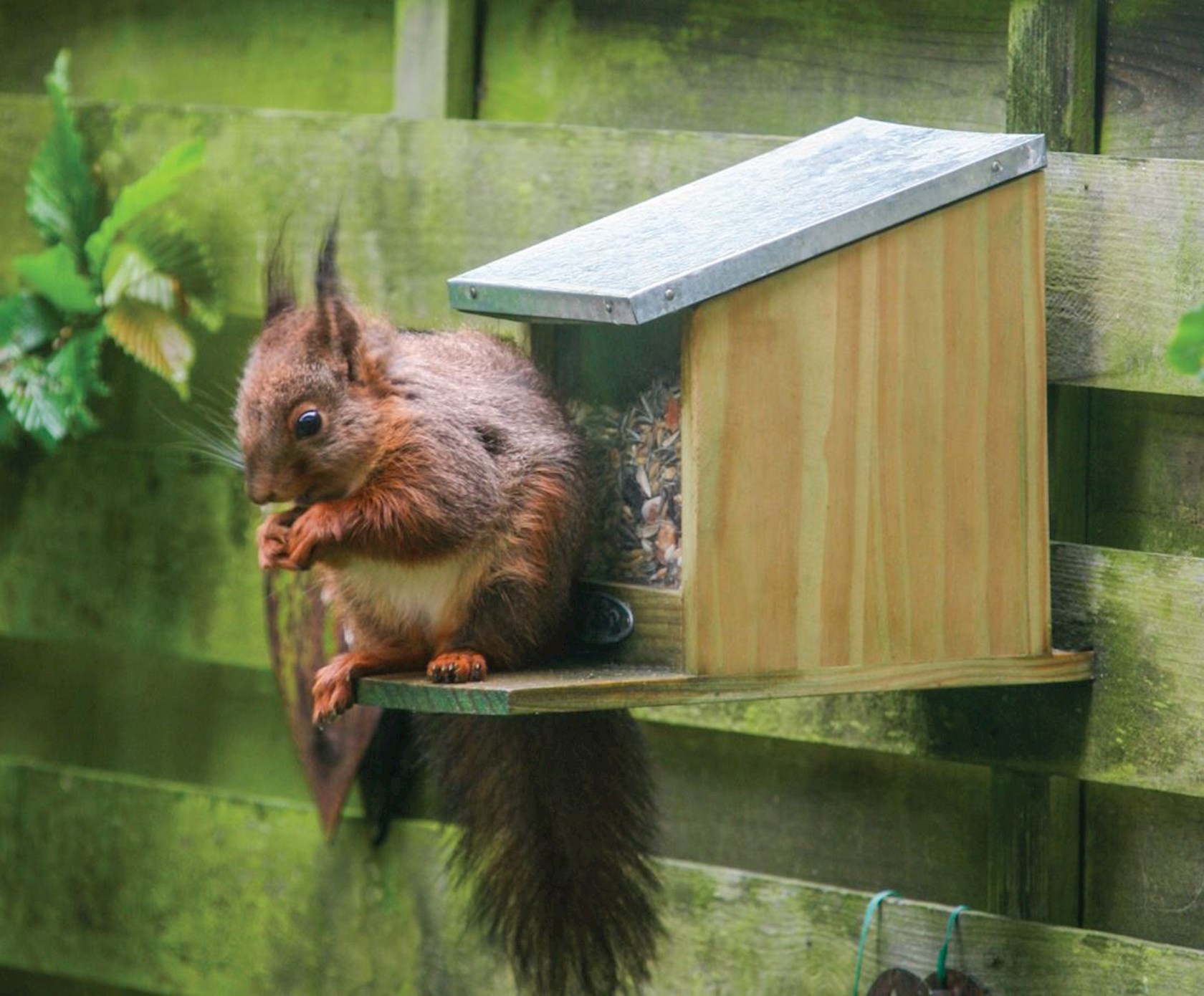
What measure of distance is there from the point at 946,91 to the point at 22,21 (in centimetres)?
164

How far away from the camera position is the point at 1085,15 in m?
2.17

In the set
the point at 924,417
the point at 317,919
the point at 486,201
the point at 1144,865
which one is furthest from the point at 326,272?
the point at 317,919

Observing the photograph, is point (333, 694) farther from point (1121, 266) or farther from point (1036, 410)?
point (1121, 266)

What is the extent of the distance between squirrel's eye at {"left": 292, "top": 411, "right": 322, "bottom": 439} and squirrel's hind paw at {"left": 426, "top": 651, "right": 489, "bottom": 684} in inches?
10.4

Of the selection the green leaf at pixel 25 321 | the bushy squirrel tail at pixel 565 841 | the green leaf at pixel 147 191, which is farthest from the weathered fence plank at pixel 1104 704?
the green leaf at pixel 25 321

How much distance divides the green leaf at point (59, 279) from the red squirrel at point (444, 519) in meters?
0.81

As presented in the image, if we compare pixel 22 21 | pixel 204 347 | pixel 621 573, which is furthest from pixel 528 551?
pixel 22 21

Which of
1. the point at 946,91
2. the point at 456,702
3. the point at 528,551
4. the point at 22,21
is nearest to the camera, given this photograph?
the point at 456,702

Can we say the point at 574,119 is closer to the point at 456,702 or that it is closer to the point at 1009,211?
the point at 1009,211

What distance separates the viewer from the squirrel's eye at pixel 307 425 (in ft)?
6.03

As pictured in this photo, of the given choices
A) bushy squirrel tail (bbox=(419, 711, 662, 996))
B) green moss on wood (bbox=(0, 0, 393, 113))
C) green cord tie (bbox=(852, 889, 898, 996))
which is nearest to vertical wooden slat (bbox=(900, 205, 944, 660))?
bushy squirrel tail (bbox=(419, 711, 662, 996))

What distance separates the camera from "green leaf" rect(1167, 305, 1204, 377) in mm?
1172

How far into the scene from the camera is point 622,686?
1.76 meters

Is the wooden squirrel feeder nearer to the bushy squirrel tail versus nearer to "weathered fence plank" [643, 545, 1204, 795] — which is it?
"weathered fence plank" [643, 545, 1204, 795]
